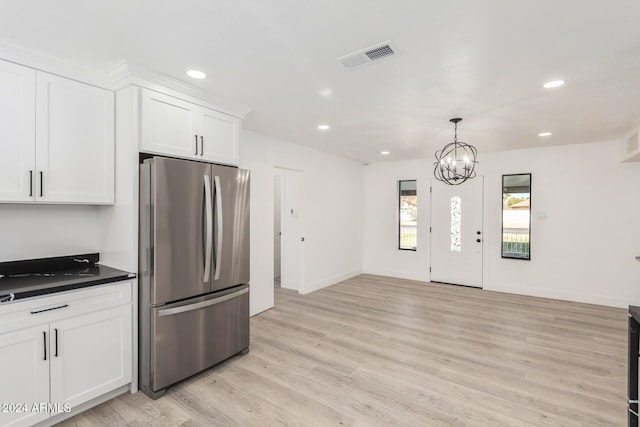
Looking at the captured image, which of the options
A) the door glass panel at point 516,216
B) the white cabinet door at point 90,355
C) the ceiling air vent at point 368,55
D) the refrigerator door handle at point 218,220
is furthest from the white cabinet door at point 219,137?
the door glass panel at point 516,216

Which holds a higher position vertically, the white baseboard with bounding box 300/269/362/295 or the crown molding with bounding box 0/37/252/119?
the crown molding with bounding box 0/37/252/119

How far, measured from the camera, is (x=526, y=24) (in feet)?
6.18

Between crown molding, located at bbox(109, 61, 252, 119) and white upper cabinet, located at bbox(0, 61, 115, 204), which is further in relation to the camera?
crown molding, located at bbox(109, 61, 252, 119)

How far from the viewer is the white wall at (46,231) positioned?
7.91 ft

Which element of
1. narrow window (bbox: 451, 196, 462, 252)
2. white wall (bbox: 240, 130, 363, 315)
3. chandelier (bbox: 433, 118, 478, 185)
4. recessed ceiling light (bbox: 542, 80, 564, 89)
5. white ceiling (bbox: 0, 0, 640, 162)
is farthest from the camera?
narrow window (bbox: 451, 196, 462, 252)

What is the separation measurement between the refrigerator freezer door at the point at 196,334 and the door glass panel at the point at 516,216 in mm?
4978

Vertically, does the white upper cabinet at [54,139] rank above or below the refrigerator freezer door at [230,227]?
above

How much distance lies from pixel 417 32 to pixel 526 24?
2.11 ft

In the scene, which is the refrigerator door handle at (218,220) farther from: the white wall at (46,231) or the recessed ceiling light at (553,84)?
the recessed ceiling light at (553,84)

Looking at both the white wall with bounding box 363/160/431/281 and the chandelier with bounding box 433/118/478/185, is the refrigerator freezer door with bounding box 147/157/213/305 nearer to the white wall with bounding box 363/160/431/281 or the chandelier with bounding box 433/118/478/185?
the chandelier with bounding box 433/118/478/185

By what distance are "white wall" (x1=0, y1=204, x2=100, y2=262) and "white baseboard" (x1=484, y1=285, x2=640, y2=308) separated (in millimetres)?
6270

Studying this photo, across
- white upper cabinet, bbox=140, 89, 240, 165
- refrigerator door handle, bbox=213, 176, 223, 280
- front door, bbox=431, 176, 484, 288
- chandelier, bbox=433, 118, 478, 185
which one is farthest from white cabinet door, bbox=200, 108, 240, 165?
front door, bbox=431, 176, 484, 288

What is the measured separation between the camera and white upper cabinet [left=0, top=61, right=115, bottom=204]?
2137 mm

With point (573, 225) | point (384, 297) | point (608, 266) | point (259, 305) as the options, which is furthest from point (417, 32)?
point (608, 266)
